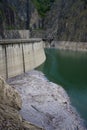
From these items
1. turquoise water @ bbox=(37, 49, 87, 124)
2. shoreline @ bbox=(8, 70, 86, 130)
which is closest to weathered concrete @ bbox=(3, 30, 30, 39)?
turquoise water @ bbox=(37, 49, 87, 124)

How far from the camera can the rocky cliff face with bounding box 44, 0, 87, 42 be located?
308 feet

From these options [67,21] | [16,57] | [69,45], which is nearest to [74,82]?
[16,57]

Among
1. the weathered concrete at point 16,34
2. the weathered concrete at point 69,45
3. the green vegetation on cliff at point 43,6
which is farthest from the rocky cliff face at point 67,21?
the weathered concrete at point 16,34

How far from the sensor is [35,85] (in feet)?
120

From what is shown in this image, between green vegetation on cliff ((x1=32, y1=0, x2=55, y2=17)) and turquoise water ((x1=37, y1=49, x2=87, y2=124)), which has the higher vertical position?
green vegetation on cliff ((x1=32, y1=0, x2=55, y2=17))

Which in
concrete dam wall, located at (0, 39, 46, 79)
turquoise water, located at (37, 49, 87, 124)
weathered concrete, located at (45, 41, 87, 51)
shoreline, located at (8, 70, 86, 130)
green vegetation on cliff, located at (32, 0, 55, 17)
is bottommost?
weathered concrete, located at (45, 41, 87, 51)

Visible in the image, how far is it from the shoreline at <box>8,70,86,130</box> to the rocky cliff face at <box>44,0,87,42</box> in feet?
182

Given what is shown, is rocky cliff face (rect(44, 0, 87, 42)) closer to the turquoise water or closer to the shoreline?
the turquoise water

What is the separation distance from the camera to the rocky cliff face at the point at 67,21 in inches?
3696

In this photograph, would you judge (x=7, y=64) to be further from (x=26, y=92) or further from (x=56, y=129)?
A: (x=56, y=129)

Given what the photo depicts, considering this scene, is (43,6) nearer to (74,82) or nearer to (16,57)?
(16,57)

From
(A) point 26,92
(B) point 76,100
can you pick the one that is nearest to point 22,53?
(A) point 26,92

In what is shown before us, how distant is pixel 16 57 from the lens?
141 ft

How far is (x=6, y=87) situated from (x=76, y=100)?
14.0m
